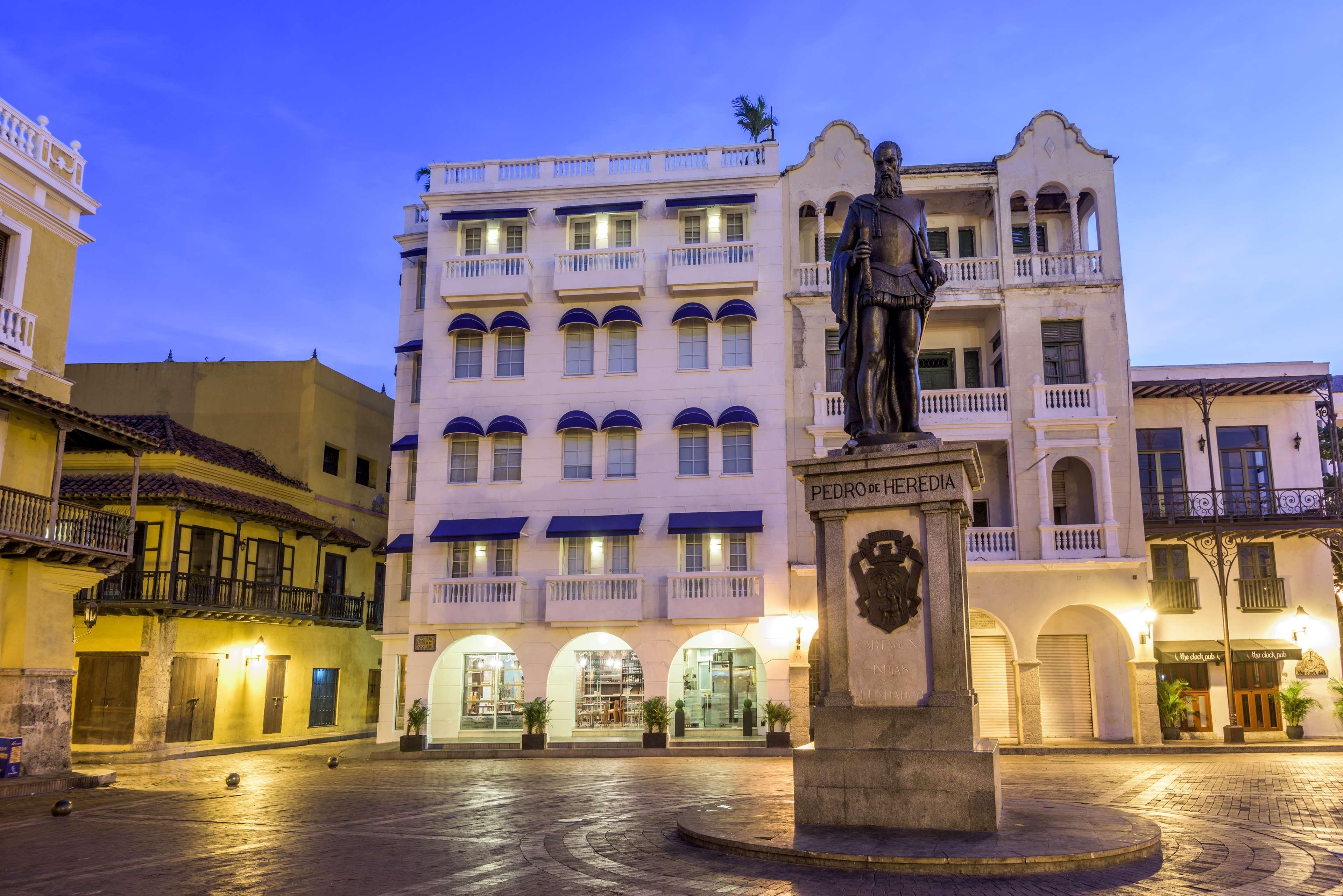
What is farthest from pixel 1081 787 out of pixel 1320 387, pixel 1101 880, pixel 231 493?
pixel 231 493

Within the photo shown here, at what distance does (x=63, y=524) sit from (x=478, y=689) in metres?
12.8

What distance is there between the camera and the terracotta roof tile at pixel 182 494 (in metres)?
28.2

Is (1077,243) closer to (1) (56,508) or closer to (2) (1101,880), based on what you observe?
(2) (1101,880)

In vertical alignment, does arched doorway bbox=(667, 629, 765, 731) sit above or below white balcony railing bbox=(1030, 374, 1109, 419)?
below

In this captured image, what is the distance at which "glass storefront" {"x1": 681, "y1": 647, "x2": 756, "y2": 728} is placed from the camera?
29.1 meters

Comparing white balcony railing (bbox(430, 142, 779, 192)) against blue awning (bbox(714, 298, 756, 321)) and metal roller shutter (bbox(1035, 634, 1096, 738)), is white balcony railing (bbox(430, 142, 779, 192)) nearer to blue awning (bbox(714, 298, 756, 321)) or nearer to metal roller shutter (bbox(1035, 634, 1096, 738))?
blue awning (bbox(714, 298, 756, 321))

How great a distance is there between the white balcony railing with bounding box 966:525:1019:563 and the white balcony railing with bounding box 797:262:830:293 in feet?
26.3

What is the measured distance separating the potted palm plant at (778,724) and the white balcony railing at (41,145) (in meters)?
20.5

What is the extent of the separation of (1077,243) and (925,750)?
2313 centimetres

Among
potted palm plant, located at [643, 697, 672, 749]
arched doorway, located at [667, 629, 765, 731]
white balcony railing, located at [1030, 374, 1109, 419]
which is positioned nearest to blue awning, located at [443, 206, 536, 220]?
arched doorway, located at [667, 629, 765, 731]

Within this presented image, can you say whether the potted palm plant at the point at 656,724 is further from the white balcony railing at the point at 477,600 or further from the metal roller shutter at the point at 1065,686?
the metal roller shutter at the point at 1065,686

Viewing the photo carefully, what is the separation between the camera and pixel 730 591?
27.9 metres

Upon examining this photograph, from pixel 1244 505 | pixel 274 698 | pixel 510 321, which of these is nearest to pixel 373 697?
pixel 274 698

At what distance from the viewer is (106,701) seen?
28875 mm
